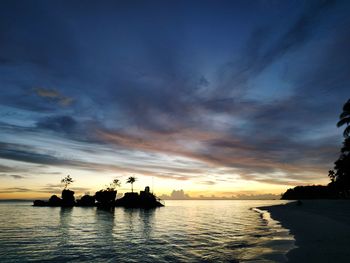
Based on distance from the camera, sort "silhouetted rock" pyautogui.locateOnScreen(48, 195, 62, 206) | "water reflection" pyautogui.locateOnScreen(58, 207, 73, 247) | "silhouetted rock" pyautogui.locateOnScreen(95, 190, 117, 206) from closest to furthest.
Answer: "water reflection" pyautogui.locateOnScreen(58, 207, 73, 247) < "silhouetted rock" pyautogui.locateOnScreen(95, 190, 117, 206) < "silhouetted rock" pyautogui.locateOnScreen(48, 195, 62, 206)

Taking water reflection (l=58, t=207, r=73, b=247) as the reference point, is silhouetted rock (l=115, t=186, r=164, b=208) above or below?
above

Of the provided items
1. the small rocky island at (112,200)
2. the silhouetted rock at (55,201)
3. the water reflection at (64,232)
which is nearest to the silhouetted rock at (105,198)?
the small rocky island at (112,200)

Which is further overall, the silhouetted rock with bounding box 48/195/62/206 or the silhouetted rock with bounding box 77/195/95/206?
the silhouetted rock with bounding box 77/195/95/206

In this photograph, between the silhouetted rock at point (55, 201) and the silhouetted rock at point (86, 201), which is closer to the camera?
the silhouetted rock at point (55, 201)

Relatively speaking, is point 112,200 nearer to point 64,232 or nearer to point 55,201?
point 55,201

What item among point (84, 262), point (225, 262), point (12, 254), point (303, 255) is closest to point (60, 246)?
point (12, 254)

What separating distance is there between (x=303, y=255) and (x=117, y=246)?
1859 cm

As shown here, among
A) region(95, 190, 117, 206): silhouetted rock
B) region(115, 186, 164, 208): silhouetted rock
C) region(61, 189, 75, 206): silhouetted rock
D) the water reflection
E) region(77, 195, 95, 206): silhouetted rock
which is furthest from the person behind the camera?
region(77, 195, 95, 206): silhouetted rock

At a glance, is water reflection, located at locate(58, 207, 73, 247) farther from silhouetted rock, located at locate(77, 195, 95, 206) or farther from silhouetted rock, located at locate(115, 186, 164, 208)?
silhouetted rock, located at locate(77, 195, 95, 206)

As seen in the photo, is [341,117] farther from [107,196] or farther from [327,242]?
[107,196]

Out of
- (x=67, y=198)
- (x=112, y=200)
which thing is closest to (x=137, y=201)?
(x=112, y=200)

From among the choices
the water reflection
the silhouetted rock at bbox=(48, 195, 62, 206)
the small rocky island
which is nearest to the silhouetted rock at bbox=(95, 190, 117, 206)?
the small rocky island

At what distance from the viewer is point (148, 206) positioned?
17600 cm

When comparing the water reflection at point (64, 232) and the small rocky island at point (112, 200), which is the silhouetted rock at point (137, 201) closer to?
the small rocky island at point (112, 200)
